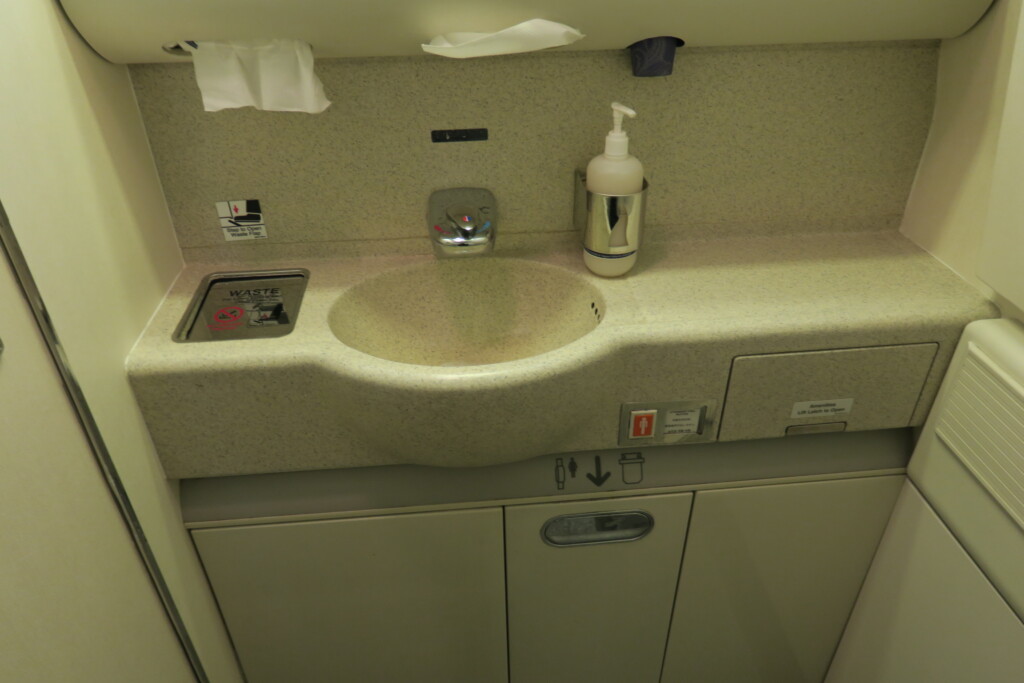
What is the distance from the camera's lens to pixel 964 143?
93 centimetres

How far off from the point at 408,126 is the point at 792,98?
56 centimetres

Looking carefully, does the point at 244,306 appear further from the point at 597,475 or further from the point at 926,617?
the point at 926,617

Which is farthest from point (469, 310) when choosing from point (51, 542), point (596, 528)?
point (51, 542)

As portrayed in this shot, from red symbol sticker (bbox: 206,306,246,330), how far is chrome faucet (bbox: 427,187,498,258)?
29 cm

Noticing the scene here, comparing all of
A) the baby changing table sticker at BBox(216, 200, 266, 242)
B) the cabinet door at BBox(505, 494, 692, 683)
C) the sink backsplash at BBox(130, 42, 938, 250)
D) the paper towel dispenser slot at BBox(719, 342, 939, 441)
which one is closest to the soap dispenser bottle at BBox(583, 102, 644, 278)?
the sink backsplash at BBox(130, 42, 938, 250)

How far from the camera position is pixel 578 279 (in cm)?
99

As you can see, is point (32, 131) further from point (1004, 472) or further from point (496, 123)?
point (1004, 472)

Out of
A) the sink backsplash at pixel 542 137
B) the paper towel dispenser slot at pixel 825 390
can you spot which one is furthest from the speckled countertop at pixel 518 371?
the sink backsplash at pixel 542 137

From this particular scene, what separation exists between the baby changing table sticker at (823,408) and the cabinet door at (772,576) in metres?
0.14

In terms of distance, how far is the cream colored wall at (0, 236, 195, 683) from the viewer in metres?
0.59

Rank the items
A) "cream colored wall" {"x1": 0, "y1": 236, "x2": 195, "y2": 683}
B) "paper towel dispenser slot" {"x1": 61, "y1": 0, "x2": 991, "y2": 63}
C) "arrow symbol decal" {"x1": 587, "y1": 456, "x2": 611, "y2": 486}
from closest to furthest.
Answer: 1. "cream colored wall" {"x1": 0, "y1": 236, "x2": 195, "y2": 683}
2. "paper towel dispenser slot" {"x1": 61, "y1": 0, "x2": 991, "y2": 63}
3. "arrow symbol decal" {"x1": 587, "y1": 456, "x2": 611, "y2": 486}

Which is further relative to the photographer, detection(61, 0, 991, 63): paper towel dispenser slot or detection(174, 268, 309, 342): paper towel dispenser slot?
detection(174, 268, 309, 342): paper towel dispenser slot

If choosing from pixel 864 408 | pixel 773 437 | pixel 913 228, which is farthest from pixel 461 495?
pixel 913 228

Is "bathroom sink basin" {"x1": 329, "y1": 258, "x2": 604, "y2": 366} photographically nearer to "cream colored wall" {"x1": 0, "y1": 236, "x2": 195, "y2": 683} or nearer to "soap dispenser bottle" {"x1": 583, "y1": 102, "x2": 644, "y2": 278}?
"soap dispenser bottle" {"x1": 583, "y1": 102, "x2": 644, "y2": 278}
